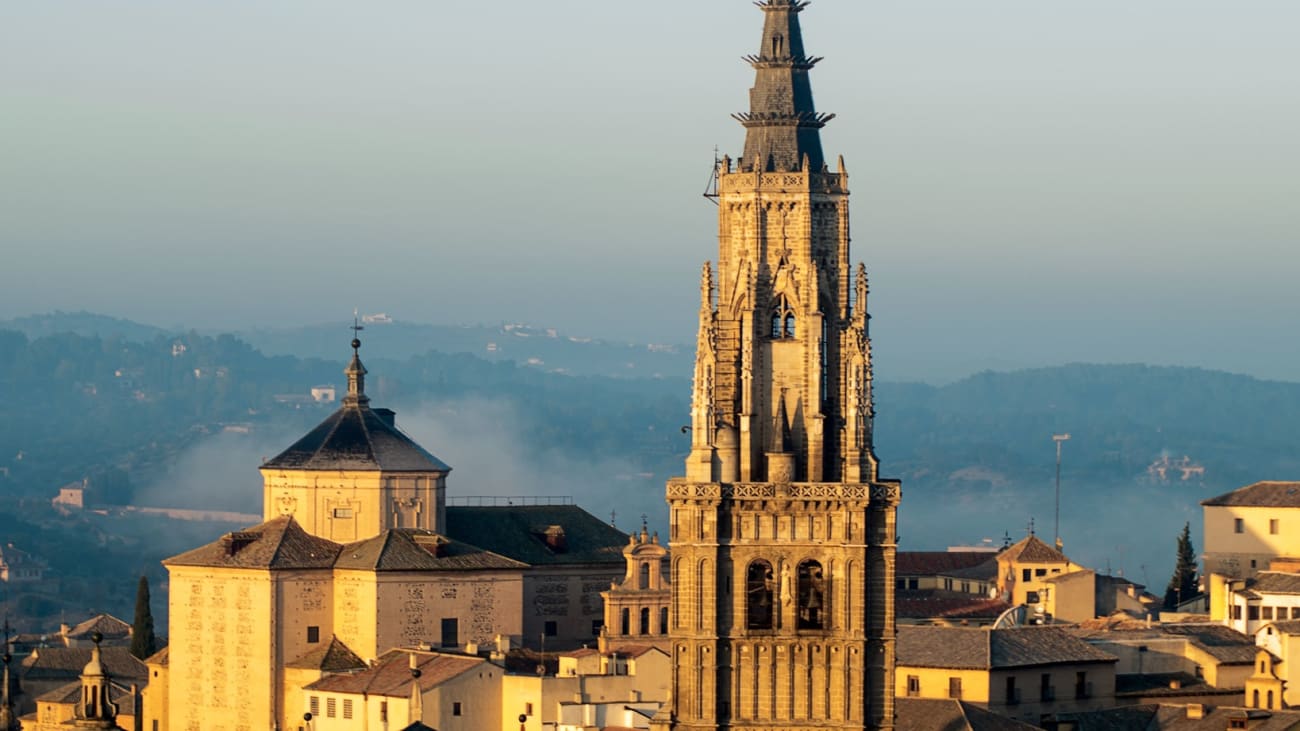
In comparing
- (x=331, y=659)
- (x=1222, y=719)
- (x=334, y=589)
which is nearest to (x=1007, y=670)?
(x=1222, y=719)

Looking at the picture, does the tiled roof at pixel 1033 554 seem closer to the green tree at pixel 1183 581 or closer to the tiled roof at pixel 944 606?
the tiled roof at pixel 944 606

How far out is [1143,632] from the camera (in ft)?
413

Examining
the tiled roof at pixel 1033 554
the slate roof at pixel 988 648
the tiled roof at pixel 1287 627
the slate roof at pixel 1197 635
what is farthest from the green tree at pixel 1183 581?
the slate roof at pixel 988 648

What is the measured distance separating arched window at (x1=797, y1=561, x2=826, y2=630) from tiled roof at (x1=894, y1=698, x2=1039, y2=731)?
20.5 meters

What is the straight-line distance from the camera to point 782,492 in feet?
256

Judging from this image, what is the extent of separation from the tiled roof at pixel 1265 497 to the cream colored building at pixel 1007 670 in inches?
1510

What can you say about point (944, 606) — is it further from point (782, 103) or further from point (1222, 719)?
point (782, 103)

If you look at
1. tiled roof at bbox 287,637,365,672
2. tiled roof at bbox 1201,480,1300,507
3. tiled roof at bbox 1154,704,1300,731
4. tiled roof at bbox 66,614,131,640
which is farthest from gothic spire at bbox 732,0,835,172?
tiled roof at bbox 66,614,131,640

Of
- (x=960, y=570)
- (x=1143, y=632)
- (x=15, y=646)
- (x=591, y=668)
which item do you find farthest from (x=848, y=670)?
(x=15, y=646)

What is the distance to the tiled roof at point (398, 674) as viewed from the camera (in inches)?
4471

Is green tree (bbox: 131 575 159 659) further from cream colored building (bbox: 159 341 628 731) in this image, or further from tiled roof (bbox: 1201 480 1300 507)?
tiled roof (bbox: 1201 480 1300 507)

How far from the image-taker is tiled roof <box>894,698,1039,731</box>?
99625 mm

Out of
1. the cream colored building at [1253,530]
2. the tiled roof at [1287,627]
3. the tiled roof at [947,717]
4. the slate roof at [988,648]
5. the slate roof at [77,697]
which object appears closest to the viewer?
the tiled roof at [947,717]

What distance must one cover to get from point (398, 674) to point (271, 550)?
13.9 m
